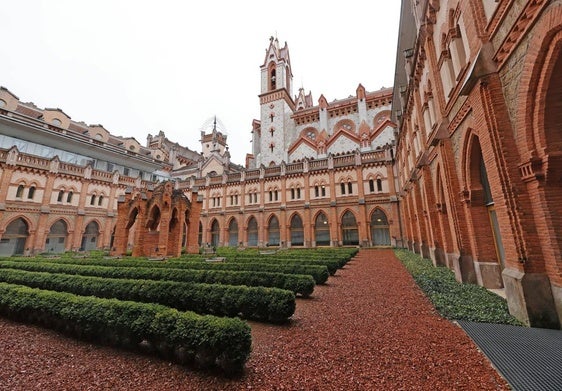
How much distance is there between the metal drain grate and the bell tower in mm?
33243

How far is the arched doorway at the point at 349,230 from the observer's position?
27.1 m

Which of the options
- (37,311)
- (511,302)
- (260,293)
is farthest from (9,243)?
(511,302)

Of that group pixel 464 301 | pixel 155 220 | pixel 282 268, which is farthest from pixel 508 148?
pixel 155 220

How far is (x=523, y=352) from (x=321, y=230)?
25063mm

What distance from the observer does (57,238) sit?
88.6 feet

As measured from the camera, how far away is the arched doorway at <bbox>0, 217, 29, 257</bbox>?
23500 millimetres

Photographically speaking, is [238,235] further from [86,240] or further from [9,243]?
[9,243]

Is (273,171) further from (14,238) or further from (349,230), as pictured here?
(14,238)

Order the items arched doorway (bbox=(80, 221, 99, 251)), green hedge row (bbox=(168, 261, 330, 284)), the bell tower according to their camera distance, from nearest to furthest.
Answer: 1. green hedge row (bbox=(168, 261, 330, 284))
2. arched doorway (bbox=(80, 221, 99, 251))
3. the bell tower

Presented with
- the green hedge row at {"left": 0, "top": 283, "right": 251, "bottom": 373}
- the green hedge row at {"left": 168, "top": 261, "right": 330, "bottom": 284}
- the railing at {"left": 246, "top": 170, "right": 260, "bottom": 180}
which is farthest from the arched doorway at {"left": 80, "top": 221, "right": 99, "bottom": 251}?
the green hedge row at {"left": 0, "top": 283, "right": 251, "bottom": 373}

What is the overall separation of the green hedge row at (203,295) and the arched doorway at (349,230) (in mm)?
22577

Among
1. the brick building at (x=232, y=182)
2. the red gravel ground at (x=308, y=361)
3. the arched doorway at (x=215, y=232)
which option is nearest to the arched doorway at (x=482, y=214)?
the red gravel ground at (x=308, y=361)

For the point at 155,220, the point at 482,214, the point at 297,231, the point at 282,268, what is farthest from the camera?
the point at 297,231

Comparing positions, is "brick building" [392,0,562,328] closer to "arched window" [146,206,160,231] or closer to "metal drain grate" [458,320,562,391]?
"metal drain grate" [458,320,562,391]
